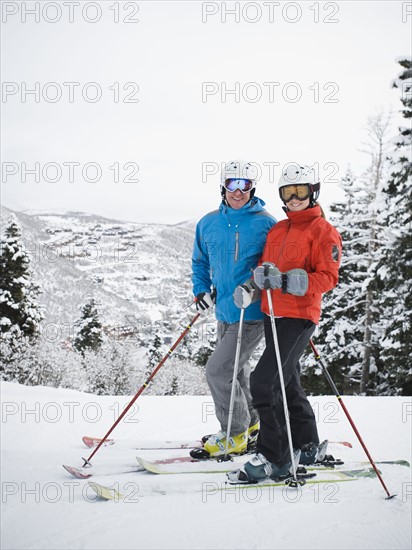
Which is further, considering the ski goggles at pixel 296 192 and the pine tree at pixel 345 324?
the pine tree at pixel 345 324

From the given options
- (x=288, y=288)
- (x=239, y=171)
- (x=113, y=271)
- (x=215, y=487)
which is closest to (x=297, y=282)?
(x=288, y=288)

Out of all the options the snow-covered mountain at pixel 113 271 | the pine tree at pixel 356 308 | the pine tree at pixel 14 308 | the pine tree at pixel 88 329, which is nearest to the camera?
the pine tree at pixel 356 308

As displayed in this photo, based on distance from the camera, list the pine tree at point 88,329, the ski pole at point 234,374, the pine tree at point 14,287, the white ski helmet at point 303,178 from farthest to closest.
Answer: the pine tree at point 88,329, the pine tree at point 14,287, the ski pole at point 234,374, the white ski helmet at point 303,178

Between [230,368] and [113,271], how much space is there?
109 meters

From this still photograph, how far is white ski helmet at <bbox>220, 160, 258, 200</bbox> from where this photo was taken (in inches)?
156

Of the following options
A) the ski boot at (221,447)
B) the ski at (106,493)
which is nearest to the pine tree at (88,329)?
the ski boot at (221,447)

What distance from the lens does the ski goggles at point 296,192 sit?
3549 millimetres

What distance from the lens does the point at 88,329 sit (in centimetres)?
3716

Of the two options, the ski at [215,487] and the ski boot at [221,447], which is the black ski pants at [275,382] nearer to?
the ski at [215,487]

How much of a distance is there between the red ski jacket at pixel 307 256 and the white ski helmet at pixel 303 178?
4.9 inches

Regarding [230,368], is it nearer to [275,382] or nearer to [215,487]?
[275,382]

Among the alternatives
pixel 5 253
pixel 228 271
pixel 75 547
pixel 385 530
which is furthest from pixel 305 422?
pixel 5 253

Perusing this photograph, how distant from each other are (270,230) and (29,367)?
24832 mm

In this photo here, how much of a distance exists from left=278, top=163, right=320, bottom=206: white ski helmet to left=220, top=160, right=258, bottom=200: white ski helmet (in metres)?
0.41
